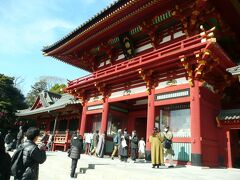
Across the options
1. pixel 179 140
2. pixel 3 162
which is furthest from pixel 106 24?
pixel 3 162

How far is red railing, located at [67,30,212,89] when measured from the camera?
11.3 metres

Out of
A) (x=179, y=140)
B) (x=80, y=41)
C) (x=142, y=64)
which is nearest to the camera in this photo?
(x=179, y=140)

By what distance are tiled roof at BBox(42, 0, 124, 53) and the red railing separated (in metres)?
2.87

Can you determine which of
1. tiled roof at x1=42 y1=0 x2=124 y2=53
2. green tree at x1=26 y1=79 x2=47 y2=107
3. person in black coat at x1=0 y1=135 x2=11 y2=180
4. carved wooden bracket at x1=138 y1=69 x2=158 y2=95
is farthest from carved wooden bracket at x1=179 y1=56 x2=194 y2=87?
green tree at x1=26 y1=79 x2=47 y2=107

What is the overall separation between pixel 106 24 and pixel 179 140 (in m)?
7.81

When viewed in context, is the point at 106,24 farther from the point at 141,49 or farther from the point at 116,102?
the point at 116,102

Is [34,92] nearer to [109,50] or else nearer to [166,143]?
[109,50]

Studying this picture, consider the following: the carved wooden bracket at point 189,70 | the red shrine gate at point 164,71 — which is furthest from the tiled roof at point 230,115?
the carved wooden bracket at point 189,70

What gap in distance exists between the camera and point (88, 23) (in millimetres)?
15430

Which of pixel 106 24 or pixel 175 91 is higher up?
pixel 106 24

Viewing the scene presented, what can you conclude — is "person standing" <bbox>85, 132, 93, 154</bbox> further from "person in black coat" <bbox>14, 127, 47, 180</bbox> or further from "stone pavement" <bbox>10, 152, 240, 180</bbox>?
"person in black coat" <bbox>14, 127, 47, 180</bbox>

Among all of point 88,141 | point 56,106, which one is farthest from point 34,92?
point 88,141

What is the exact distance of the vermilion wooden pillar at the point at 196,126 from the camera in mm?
10828

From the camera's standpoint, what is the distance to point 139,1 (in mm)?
12523
